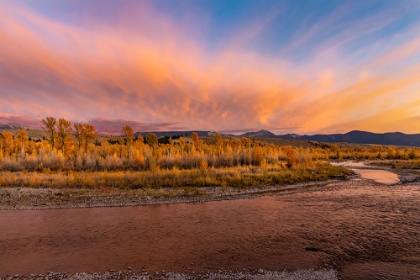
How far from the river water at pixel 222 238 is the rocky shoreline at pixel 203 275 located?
13.4 inches

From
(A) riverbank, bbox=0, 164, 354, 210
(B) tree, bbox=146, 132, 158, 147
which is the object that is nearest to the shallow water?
(A) riverbank, bbox=0, 164, 354, 210

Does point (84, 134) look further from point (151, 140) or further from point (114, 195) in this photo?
point (114, 195)

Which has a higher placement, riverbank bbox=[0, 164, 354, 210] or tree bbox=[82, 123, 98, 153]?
tree bbox=[82, 123, 98, 153]

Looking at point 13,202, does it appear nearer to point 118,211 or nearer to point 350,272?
point 118,211

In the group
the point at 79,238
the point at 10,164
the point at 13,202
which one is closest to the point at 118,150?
the point at 10,164

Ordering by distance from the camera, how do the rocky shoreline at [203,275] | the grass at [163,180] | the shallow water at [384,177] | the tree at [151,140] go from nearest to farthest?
the rocky shoreline at [203,275] → the grass at [163,180] → the shallow water at [384,177] → the tree at [151,140]

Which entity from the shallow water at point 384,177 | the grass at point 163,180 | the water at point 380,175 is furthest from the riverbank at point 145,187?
the water at point 380,175

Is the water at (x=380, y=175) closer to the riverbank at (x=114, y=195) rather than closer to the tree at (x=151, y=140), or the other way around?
the riverbank at (x=114, y=195)

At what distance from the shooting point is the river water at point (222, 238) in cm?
898

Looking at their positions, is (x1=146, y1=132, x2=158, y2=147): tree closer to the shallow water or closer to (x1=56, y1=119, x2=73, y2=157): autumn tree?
(x1=56, y1=119, x2=73, y2=157): autumn tree

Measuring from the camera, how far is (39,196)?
63.8ft

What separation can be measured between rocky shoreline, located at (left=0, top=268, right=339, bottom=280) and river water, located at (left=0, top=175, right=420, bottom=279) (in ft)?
1.12

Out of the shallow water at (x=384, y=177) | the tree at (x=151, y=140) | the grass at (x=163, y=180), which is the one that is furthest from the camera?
the tree at (x=151, y=140)

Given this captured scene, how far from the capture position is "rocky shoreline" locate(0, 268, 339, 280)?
8.05 metres
